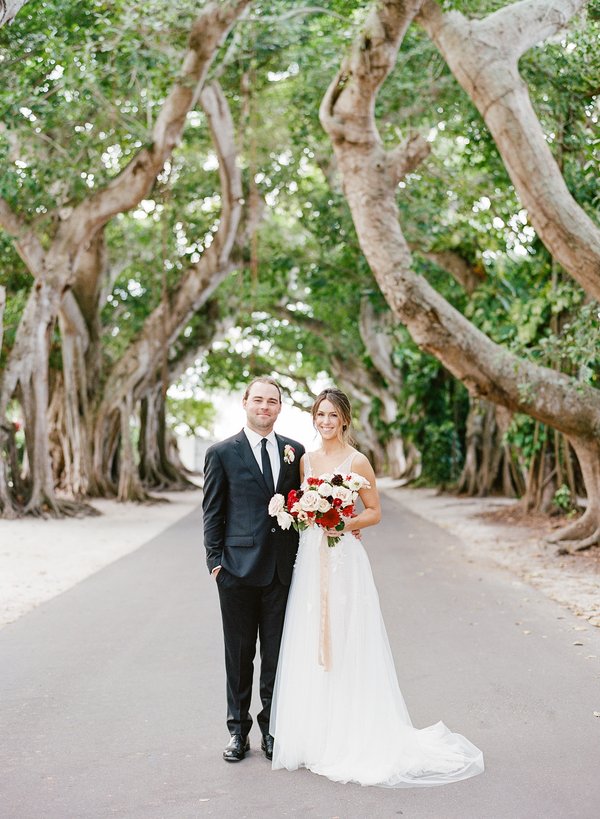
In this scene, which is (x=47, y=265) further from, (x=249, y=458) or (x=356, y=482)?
(x=356, y=482)

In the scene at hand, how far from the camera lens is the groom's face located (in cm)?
429

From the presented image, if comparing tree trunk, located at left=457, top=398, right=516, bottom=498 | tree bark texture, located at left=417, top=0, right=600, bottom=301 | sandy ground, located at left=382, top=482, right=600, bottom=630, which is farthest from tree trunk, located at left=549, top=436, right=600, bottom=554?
tree trunk, located at left=457, top=398, right=516, bottom=498

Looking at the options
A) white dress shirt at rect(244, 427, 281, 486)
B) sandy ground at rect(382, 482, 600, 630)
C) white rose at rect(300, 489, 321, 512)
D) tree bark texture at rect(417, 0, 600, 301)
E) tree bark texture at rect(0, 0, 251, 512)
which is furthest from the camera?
tree bark texture at rect(0, 0, 251, 512)

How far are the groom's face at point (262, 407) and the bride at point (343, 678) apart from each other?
0.22 meters

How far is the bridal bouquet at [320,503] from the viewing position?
161 inches

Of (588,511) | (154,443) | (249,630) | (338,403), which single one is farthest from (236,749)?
(154,443)

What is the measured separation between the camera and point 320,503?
4.08 metres

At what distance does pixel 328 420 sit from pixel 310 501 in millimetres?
503

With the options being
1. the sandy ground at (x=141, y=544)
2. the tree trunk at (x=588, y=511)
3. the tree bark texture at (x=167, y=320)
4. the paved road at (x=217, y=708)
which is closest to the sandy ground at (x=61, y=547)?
the sandy ground at (x=141, y=544)

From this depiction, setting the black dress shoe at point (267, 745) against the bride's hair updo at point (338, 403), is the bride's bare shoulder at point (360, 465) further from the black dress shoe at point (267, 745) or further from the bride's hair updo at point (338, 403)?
→ the black dress shoe at point (267, 745)

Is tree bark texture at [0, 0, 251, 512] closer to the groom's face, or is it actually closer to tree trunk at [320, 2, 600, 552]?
tree trunk at [320, 2, 600, 552]

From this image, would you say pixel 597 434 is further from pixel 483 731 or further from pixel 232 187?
pixel 232 187

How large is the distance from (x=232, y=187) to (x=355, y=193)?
9.19 metres

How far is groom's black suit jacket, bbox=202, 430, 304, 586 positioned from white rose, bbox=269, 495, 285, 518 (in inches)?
7.2
